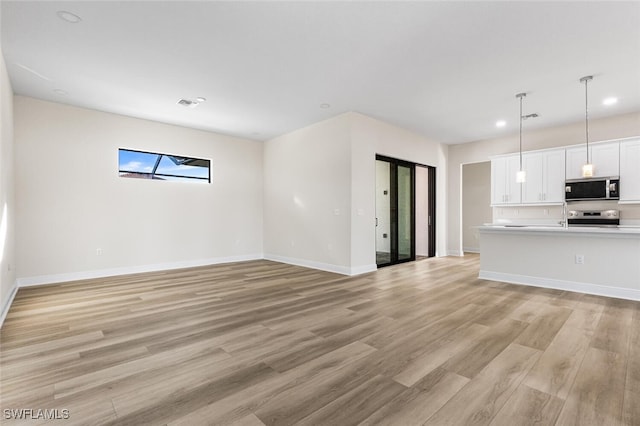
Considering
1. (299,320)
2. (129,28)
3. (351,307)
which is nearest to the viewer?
(129,28)

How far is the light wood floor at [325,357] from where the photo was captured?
66.9 inches

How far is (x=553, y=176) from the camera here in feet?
20.4

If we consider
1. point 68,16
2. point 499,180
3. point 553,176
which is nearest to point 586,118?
point 553,176

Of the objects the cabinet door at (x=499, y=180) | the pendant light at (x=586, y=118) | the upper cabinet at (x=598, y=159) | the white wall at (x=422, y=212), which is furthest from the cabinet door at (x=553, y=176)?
the white wall at (x=422, y=212)

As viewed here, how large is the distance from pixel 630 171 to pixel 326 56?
5951 mm

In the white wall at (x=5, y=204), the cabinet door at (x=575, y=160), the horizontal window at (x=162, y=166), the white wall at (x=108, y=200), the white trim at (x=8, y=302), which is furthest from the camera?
the cabinet door at (x=575, y=160)

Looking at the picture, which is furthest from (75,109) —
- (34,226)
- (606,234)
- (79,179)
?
(606,234)

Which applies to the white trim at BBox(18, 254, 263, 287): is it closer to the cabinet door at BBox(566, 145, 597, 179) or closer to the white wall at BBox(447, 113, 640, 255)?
the white wall at BBox(447, 113, 640, 255)

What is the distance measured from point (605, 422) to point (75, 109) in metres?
7.36

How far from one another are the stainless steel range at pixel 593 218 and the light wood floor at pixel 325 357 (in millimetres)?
2779

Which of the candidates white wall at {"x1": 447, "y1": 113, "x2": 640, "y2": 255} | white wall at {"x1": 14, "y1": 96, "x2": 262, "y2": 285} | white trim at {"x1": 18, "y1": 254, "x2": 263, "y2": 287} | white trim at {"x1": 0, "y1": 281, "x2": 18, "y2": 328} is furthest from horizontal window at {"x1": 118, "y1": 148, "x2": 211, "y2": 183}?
white wall at {"x1": 447, "y1": 113, "x2": 640, "y2": 255}

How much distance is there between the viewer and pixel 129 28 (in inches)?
115

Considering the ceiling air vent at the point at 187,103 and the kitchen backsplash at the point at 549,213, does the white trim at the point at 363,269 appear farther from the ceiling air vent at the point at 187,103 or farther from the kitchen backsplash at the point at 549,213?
the ceiling air vent at the point at 187,103

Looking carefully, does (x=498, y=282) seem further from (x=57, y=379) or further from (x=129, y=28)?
(x=129, y=28)
